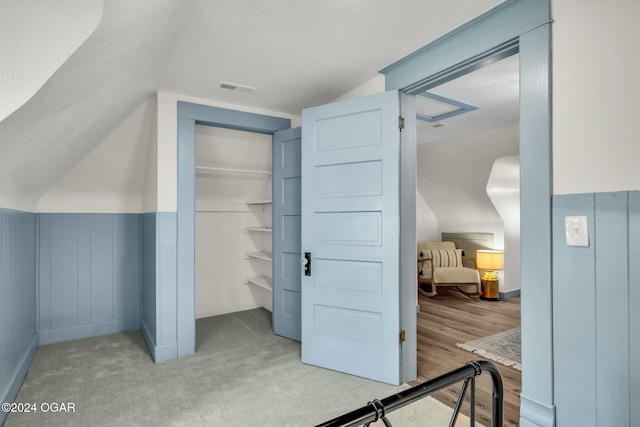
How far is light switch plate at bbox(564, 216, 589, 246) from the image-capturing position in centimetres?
144

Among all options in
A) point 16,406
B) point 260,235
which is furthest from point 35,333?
point 260,235

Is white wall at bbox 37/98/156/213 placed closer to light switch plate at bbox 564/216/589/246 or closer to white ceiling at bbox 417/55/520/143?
white ceiling at bbox 417/55/520/143

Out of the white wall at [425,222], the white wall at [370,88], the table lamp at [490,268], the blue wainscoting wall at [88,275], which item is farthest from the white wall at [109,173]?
the table lamp at [490,268]

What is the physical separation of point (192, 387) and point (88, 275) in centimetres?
195

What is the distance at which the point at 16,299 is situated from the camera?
2.40 metres

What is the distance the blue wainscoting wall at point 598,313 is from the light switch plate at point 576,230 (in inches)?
0.6

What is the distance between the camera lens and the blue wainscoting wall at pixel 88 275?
10.9 feet

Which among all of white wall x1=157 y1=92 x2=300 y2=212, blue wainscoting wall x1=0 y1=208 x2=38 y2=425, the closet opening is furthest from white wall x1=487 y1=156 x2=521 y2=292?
blue wainscoting wall x1=0 y1=208 x2=38 y2=425

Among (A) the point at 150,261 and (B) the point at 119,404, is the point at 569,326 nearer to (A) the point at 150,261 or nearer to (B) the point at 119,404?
(B) the point at 119,404

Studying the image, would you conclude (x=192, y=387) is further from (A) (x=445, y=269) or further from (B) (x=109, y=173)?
(A) (x=445, y=269)

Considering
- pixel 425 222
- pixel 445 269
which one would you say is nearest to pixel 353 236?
pixel 445 269

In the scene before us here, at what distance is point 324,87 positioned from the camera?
9.45 ft

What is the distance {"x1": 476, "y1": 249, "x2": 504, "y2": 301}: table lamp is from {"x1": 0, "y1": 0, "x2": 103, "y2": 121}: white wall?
540 centimetres

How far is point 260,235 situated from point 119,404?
258cm
